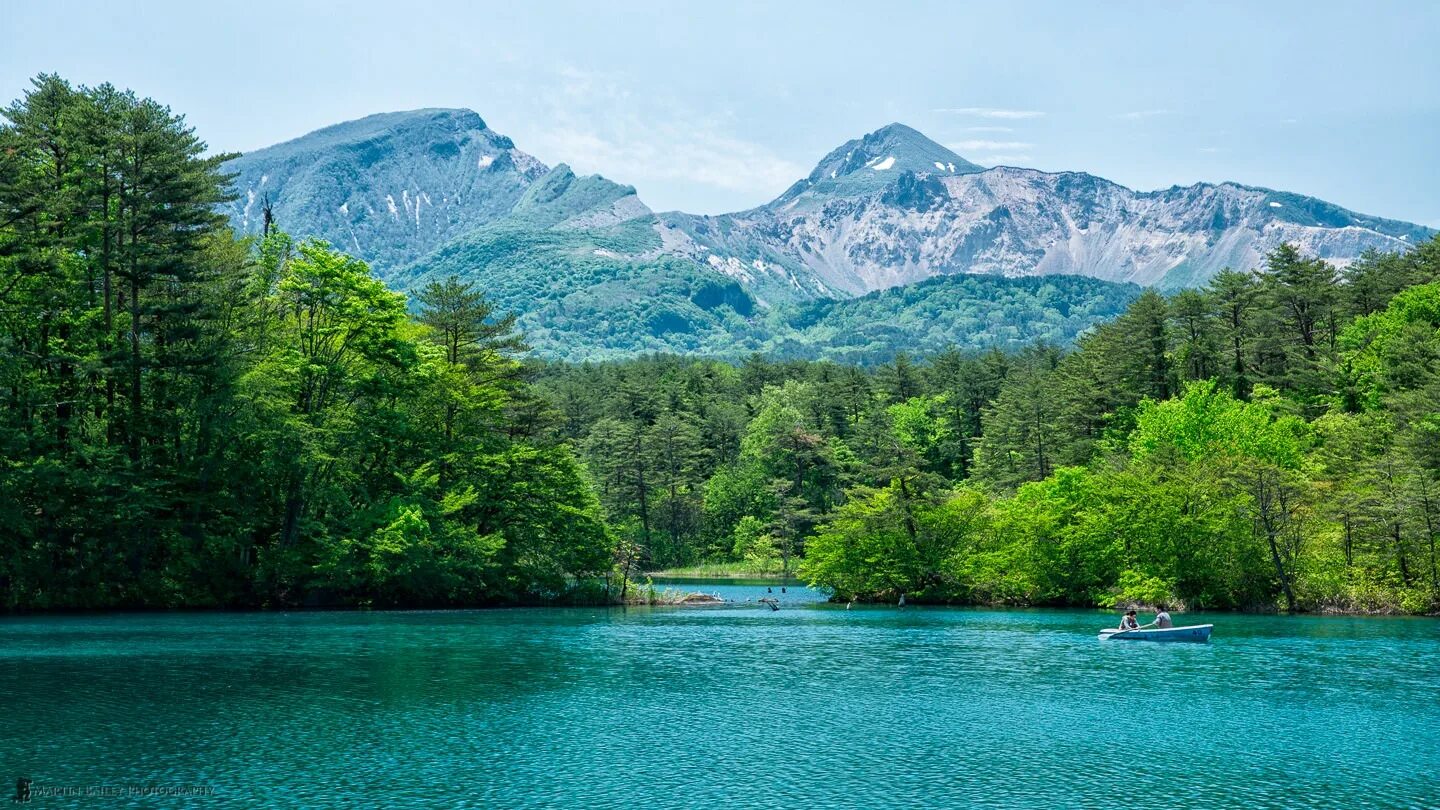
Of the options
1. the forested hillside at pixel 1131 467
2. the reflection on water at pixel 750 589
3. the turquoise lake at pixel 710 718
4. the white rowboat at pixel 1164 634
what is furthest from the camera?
the reflection on water at pixel 750 589

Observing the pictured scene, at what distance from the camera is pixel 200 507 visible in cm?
6906

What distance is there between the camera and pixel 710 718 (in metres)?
35.2

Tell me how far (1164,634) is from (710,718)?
31959 mm

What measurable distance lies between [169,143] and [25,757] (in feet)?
165

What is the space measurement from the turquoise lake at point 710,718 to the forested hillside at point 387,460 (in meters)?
11.2

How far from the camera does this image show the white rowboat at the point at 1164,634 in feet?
186

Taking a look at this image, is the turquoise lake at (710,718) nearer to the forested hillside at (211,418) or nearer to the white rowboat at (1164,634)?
the white rowboat at (1164,634)

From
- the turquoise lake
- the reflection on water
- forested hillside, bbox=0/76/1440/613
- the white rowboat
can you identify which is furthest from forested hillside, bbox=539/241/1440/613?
the white rowboat

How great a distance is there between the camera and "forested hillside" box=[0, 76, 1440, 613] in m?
64.3

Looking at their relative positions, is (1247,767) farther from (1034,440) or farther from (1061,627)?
(1034,440)

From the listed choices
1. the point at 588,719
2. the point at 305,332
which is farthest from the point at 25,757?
the point at 305,332

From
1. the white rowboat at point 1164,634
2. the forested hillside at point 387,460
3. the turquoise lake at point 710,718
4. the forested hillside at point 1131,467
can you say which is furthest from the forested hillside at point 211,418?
the white rowboat at point 1164,634

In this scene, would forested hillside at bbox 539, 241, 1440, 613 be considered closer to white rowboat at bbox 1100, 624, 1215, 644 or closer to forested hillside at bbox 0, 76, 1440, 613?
forested hillside at bbox 0, 76, 1440, 613

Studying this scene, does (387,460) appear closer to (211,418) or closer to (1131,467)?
(211,418)
